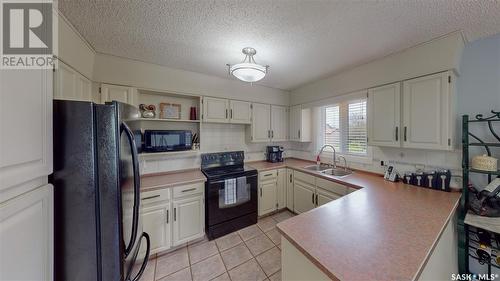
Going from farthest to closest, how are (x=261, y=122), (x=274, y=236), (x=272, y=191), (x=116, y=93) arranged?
1. (x=261, y=122)
2. (x=272, y=191)
3. (x=274, y=236)
4. (x=116, y=93)

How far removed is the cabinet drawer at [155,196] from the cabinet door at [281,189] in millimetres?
1735

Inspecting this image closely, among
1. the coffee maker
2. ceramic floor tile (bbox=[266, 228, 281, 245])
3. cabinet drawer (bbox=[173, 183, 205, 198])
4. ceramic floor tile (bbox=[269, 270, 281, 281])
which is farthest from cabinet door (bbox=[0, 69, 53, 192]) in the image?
the coffee maker

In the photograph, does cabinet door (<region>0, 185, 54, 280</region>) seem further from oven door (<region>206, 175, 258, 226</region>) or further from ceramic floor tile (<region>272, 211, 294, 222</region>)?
ceramic floor tile (<region>272, 211, 294, 222</region>)

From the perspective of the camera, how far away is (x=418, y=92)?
69.3 inches

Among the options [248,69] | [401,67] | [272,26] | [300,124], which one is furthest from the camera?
[300,124]

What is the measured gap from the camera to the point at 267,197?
280 centimetres

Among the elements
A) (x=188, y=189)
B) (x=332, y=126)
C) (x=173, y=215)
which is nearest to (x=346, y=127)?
(x=332, y=126)

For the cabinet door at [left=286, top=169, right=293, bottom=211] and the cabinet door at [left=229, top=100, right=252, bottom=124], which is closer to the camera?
the cabinet door at [left=229, top=100, right=252, bottom=124]

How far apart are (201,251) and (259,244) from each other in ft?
2.36

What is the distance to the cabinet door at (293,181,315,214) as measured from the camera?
254 cm

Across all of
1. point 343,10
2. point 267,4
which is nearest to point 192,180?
point 267,4

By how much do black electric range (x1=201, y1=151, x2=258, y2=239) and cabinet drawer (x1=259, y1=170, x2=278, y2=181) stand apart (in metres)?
0.18

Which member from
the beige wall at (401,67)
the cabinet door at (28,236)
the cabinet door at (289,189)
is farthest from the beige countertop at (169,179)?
the beige wall at (401,67)

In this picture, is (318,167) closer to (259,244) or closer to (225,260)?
(259,244)
